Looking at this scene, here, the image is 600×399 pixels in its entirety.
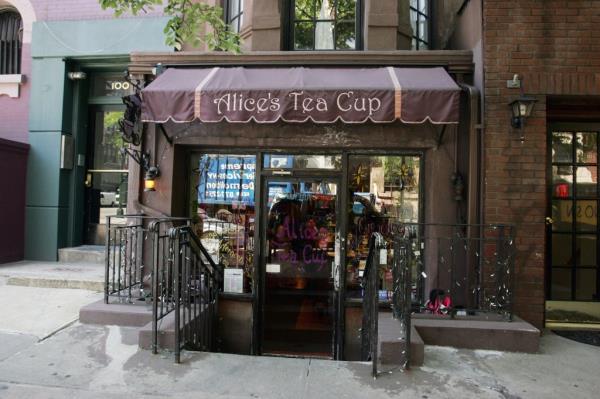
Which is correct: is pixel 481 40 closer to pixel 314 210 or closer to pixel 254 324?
pixel 314 210

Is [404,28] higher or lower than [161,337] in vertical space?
higher

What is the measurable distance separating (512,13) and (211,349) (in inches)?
222

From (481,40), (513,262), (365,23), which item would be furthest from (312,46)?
(513,262)

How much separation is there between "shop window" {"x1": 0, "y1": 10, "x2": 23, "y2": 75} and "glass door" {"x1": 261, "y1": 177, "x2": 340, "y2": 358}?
5.89 meters

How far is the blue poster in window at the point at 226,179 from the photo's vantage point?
6.85 metres

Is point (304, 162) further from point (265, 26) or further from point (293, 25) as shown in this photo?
point (293, 25)

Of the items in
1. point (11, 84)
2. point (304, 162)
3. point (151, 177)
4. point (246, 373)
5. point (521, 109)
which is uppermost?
point (11, 84)

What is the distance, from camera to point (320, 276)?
679 centimetres

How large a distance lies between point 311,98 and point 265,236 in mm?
2135

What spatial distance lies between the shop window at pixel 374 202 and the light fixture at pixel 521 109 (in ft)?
4.47

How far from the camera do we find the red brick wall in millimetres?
5797

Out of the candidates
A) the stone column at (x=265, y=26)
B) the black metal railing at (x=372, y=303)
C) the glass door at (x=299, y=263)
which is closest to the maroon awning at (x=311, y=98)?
the stone column at (x=265, y=26)

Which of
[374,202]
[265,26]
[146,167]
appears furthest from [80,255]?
[374,202]

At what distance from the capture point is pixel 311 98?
5.65 meters
